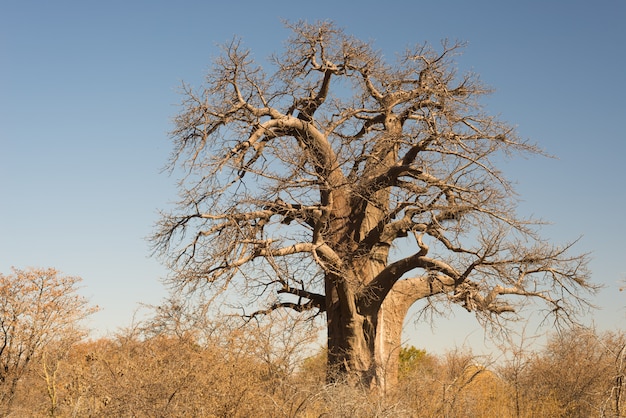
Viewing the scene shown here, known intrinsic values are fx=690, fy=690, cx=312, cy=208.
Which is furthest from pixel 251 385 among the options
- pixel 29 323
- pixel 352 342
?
pixel 29 323

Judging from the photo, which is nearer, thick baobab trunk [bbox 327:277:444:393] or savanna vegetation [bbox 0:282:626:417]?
savanna vegetation [bbox 0:282:626:417]

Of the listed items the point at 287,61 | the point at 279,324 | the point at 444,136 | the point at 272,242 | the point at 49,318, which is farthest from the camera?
the point at 49,318

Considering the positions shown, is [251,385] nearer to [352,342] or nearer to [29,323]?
[352,342]

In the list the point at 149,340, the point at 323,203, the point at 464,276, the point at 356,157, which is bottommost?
the point at 149,340

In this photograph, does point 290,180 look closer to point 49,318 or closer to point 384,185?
point 384,185

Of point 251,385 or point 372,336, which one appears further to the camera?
point 372,336

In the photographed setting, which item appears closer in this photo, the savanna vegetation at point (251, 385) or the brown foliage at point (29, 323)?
the savanna vegetation at point (251, 385)

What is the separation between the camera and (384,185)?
10.1m

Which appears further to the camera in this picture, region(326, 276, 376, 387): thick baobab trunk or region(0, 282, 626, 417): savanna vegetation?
region(326, 276, 376, 387): thick baobab trunk

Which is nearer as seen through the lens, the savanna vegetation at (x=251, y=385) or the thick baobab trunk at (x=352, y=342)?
the savanna vegetation at (x=251, y=385)

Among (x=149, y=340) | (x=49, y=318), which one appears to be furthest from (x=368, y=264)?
(x=49, y=318)

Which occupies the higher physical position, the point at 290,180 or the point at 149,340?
the point at 290,180

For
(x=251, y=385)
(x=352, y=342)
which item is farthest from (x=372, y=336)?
(x=251, y=385)

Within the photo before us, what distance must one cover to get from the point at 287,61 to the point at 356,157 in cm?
218
